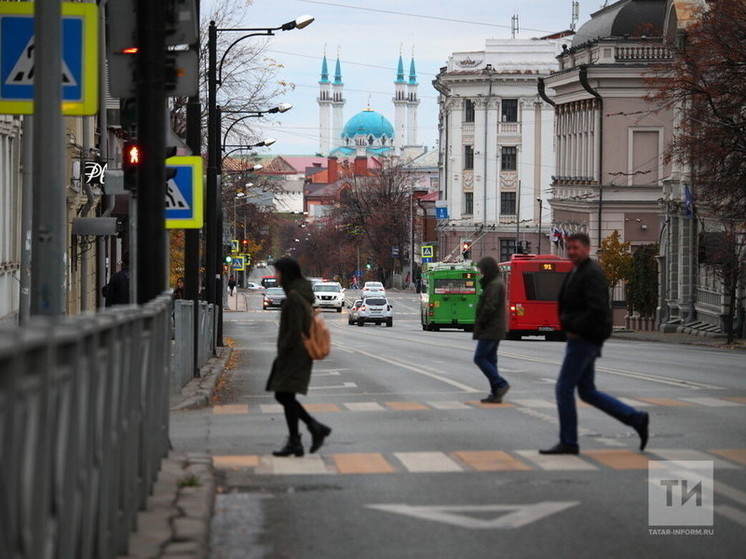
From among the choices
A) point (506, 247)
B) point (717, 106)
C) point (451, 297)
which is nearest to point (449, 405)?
point (717, 106)

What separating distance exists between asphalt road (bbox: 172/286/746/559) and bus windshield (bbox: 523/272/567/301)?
31172mm

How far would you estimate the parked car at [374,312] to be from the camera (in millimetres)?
73438

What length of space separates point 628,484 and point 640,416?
6.59 ft

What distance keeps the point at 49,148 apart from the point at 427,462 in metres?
3.76

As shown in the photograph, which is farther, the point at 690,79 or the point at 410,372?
the point at 690,79

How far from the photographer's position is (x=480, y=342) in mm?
18141

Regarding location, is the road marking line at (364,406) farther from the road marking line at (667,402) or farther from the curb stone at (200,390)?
the road marking line at (667,402)

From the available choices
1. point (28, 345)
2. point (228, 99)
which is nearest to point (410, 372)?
point (28, 345)

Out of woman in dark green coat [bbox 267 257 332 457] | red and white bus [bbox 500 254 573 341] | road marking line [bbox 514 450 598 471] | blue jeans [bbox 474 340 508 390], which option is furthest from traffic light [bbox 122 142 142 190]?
red and white bus [bbox 500 254 573 341]

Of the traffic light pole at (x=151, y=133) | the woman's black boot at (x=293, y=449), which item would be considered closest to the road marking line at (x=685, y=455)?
the woman's black boot at (x=293, y=449)

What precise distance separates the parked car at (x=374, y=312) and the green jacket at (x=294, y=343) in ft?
198

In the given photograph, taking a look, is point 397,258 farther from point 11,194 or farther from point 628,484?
point 628,484

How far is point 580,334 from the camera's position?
1251 cm

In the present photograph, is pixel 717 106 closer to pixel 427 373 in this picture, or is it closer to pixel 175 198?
pixel 427 373
